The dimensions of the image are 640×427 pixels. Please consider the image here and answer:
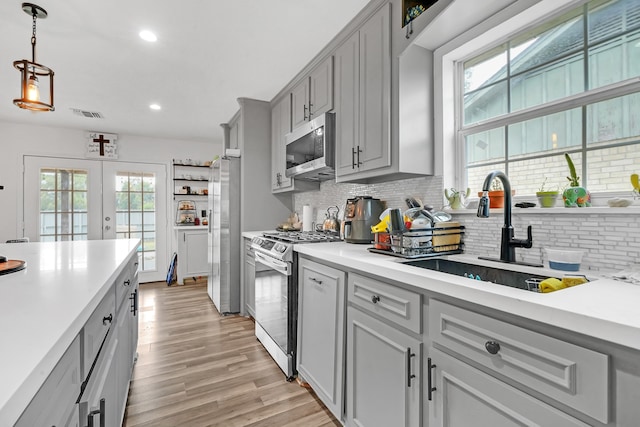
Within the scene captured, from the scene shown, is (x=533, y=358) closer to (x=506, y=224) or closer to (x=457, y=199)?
(x=506, y=224)

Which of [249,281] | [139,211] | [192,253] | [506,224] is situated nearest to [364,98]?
[506,224]

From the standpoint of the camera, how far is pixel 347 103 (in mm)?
2146

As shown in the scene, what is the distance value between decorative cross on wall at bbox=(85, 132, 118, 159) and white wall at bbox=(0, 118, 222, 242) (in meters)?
0.07

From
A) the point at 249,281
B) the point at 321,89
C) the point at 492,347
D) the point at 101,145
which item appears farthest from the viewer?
the point at 101,145

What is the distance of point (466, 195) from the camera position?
1.76 metres

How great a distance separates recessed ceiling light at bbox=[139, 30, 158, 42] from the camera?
2.18 meters

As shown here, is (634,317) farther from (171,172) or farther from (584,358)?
(171,172)

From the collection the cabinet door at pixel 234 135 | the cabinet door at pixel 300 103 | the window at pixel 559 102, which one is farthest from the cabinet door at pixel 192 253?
the window at pixel 559 102

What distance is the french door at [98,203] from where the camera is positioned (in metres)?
4.44

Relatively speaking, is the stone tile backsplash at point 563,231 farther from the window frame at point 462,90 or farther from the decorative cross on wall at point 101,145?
the decorative cross on wall at point 101,145

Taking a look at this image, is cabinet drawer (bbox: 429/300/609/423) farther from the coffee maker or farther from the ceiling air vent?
the ceiling air vent

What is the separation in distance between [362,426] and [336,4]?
2.33m

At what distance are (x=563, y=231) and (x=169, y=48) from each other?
282 centimetres

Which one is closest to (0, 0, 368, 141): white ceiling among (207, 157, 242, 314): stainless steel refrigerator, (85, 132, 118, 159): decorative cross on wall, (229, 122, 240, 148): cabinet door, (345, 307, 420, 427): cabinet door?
(229, 122, 240, 148): cabinet door
